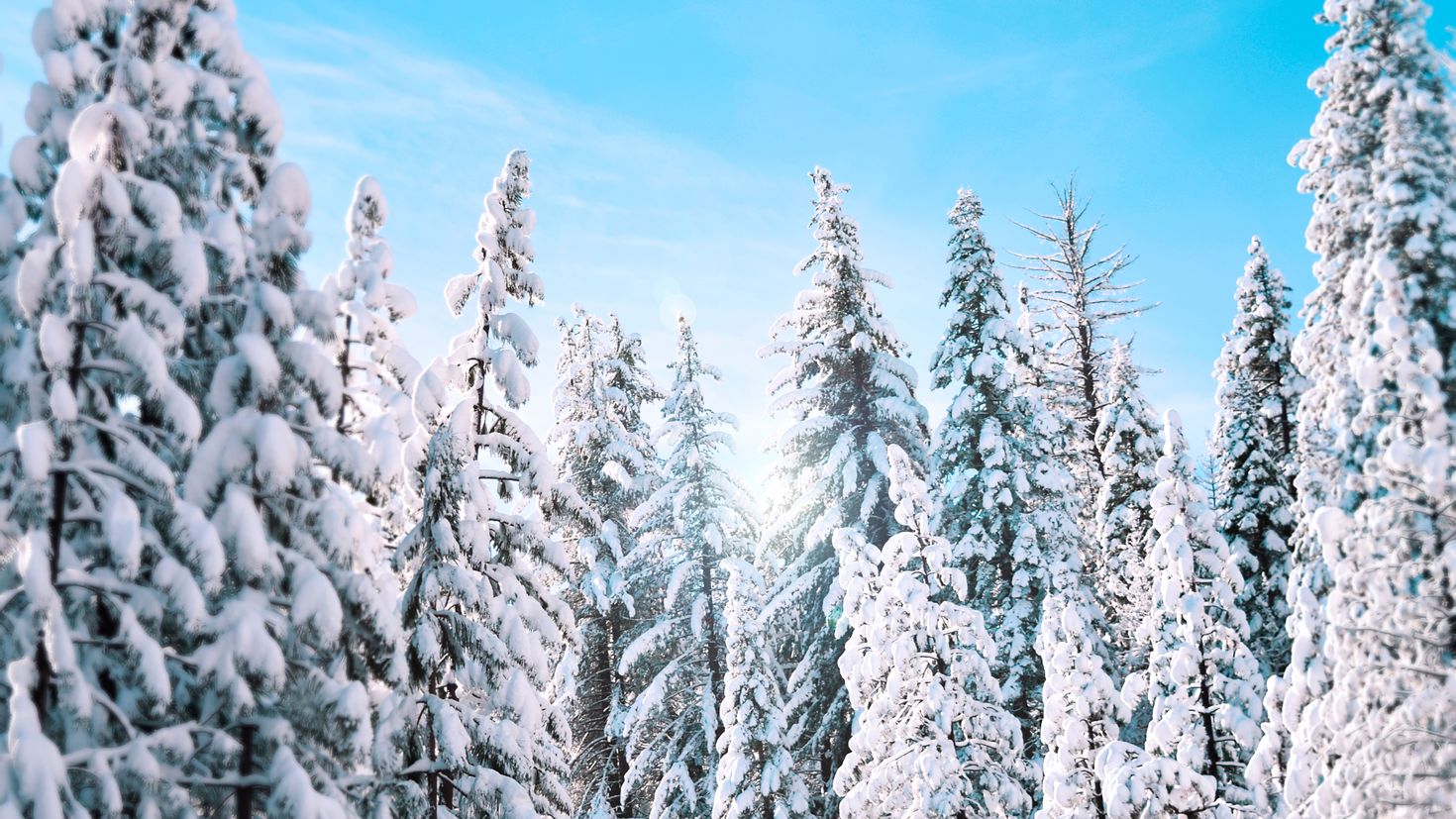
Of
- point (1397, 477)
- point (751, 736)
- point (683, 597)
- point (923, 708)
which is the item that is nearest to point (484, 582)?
point (923, 708)

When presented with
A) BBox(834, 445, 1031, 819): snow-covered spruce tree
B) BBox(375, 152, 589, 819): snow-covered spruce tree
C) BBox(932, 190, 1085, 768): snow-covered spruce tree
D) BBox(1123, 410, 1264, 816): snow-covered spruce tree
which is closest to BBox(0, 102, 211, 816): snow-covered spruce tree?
BBox(375, 152, 589, 819): snow-covered spruce tree

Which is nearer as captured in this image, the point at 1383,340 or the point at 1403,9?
the point at 1383,340

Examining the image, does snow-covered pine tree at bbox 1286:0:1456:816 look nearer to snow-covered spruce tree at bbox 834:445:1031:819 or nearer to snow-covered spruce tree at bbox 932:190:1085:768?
snow-covered spruce tree at bbox 834:445:1031:819

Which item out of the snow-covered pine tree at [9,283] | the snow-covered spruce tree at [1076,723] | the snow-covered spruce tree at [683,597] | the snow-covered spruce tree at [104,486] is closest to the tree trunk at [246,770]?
the snow-covered spruce tree at [104,486]

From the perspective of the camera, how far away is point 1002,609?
19.3m

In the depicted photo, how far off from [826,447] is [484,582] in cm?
1277

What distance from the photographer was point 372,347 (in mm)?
9906

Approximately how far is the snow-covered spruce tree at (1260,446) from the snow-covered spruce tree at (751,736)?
1011 cm

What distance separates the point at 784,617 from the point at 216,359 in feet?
48.9

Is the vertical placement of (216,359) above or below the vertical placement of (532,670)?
above

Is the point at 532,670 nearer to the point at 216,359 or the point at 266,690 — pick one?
the point at 266,690

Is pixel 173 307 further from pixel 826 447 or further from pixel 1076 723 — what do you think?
pixel 826 447

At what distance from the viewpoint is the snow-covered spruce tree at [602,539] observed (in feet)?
72.9

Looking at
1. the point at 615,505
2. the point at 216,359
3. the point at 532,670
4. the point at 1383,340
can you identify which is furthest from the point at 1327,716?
the point at 615,505
